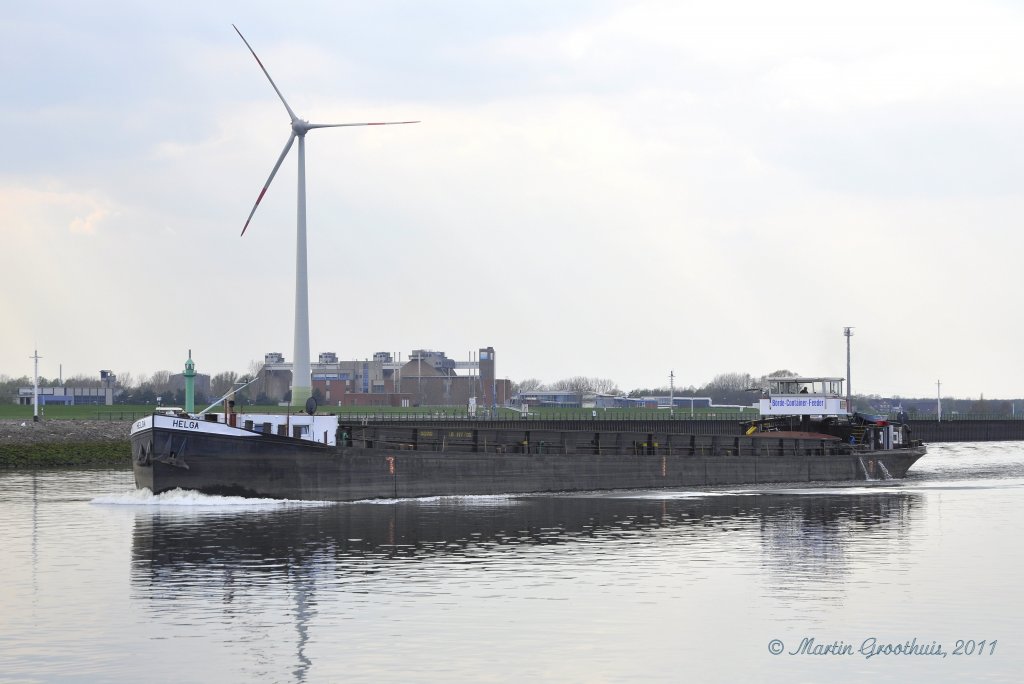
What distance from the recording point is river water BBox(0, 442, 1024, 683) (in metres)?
26.2

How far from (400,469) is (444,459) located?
2.80 m

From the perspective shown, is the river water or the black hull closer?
the river water

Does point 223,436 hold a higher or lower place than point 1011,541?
higher

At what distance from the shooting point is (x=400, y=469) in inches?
2426

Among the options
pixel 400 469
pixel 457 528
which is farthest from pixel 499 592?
pixel 400 469

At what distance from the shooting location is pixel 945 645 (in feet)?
91.9

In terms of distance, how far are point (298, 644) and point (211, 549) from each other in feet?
51.1

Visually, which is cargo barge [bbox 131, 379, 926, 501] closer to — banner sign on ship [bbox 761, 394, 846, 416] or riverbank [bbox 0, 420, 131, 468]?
banner sign on ship [bbox 761, 394, 846, 416]

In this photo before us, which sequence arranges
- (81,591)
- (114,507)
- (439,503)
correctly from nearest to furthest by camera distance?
(81,591)
(114,507)
(439,503)

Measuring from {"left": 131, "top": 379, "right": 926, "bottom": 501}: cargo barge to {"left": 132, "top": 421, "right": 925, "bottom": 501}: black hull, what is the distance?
0.17 ft

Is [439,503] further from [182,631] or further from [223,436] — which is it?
[182,631]

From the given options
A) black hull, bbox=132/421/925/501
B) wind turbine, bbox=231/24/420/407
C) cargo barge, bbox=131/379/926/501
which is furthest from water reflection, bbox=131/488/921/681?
wind turbine, bbox=231/24/420/407

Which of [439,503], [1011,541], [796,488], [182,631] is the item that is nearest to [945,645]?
[182,631]

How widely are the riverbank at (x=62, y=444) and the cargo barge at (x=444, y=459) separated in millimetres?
34616
